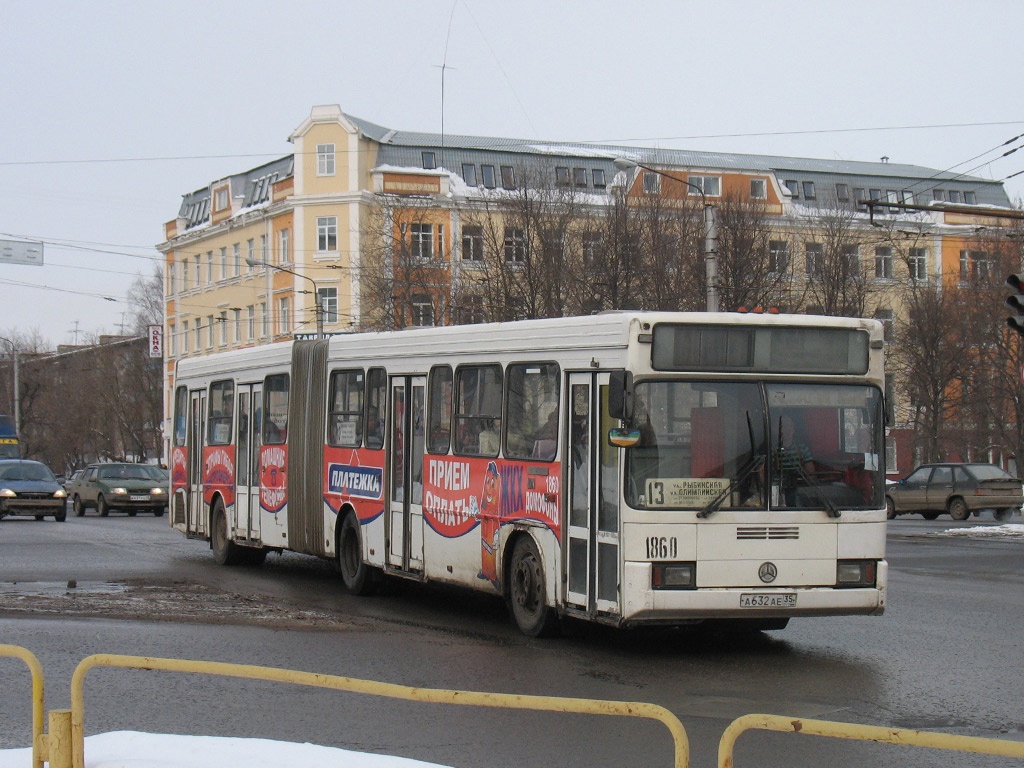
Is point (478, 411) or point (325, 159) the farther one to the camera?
point (325, 159)

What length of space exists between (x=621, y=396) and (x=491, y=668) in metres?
2.14

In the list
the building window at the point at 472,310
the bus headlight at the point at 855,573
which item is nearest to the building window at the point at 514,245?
the building window at the point at 472,310

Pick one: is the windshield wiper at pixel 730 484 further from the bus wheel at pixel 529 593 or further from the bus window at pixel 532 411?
the bus wheel at pixel 529 593

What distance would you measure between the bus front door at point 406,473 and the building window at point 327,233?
5403 centimetres

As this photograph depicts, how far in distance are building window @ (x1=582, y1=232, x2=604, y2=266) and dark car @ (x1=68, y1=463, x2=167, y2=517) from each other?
1373cm

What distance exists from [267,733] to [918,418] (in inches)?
2001

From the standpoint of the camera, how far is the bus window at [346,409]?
15.0 meters

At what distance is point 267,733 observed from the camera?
7598 mm

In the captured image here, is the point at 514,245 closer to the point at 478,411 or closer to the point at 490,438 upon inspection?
the point at 478,411

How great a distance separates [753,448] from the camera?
10375 mm

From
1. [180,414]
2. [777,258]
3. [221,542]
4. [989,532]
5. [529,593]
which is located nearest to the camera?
[529,593]

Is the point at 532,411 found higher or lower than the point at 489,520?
higher

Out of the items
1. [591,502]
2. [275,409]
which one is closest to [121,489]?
[275,409]

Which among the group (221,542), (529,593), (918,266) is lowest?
(221,542)
